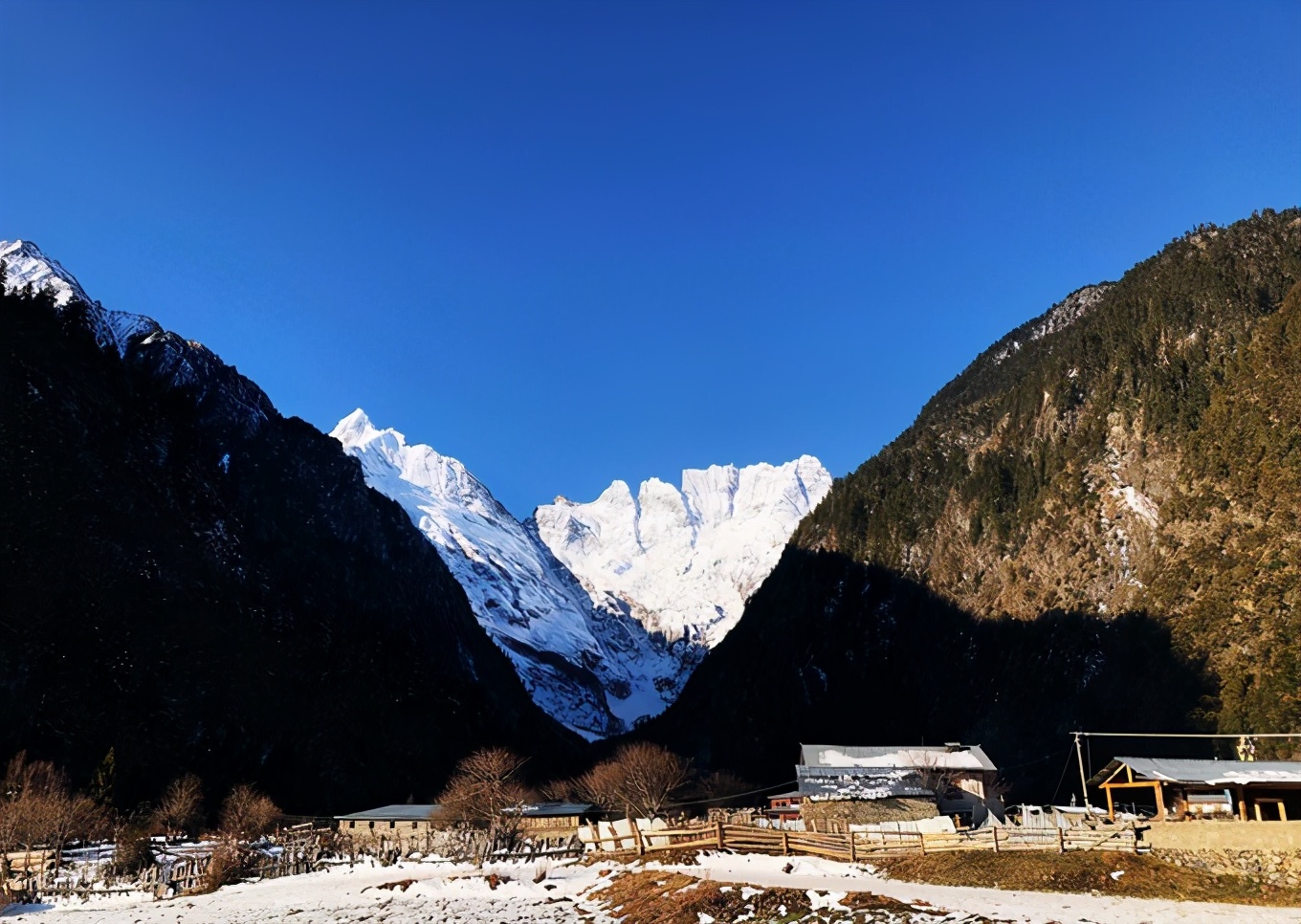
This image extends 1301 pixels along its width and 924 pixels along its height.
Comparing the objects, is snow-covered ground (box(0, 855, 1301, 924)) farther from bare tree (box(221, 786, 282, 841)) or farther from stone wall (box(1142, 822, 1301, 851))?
bare tree (box(221, 786, 282, 841))

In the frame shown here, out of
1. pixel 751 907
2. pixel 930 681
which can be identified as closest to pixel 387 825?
pixel 751 907

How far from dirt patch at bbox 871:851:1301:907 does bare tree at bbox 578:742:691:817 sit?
4983 cm

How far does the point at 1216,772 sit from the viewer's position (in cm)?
4903

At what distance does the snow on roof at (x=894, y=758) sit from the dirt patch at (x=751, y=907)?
54.8 m

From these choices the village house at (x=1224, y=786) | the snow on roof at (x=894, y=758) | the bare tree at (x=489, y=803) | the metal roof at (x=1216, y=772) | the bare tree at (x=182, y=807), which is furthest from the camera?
the bare tree at (x=182, y=807)

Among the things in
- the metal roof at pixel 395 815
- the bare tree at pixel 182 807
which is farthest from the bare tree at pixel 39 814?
the metal roof at pixel 395 815

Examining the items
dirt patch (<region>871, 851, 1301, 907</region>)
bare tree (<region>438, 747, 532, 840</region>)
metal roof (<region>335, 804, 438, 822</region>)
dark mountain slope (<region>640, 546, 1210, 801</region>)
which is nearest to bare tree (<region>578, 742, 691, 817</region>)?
bare tree (<region>438, 747, 532, 840</region>)

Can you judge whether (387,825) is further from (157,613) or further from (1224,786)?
(1224,786)

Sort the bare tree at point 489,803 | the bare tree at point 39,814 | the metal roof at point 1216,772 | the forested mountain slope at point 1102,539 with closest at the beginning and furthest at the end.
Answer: the metal roof at point 1216,772 < the bare tree at point 39,814 < the bare tree at point 489,803 < the forested mountain slope at point 1102,539

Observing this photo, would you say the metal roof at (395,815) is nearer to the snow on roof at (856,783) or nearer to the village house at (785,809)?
the village house at (785,809)

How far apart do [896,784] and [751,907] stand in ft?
169

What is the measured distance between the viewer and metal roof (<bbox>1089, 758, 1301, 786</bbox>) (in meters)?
47.5

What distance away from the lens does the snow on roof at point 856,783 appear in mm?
80125

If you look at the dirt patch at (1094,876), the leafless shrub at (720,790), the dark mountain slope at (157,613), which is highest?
the dark mountain slope at (157,613)
